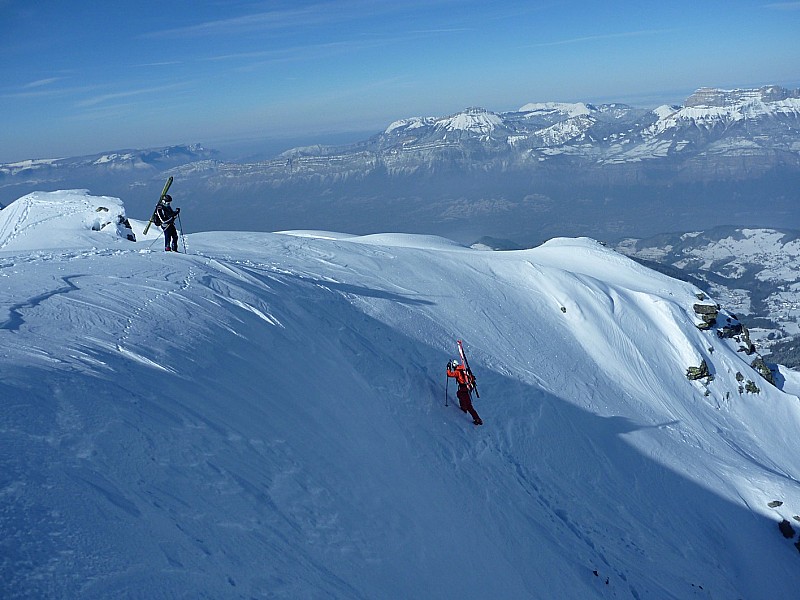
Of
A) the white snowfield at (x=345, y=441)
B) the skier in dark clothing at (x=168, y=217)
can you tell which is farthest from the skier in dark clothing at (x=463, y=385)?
the skier in dark clothing at (x=168, y=217)

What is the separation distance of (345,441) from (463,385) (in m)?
4.74

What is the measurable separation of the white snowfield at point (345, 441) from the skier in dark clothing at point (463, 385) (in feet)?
1.61

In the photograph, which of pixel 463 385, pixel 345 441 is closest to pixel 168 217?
pixel 345 441

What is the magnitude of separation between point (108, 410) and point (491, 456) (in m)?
10.3

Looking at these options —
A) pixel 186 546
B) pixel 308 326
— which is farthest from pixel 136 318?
pixel 186 546

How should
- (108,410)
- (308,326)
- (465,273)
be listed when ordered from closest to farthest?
(108,410) → (308,326) → (465,273)

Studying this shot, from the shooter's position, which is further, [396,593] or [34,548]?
[396,593]

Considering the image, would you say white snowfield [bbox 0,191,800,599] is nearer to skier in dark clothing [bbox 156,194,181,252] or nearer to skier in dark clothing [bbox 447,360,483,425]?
skier in dark clothing [bbox 447,360,483,425]

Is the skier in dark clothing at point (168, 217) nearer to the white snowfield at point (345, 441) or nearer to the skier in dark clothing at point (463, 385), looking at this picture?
the white snowfield at point (345, 441)

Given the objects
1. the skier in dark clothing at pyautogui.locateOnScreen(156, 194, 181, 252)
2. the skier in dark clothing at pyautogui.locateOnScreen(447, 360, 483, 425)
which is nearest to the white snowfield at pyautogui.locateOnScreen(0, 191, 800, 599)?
the skier in dark clothing at pyautogui.locateOnScreen(447, 360, 483, 425)

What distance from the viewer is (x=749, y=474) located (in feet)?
68.0

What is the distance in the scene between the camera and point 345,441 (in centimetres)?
1131

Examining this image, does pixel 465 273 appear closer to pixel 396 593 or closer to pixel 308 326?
pixel 308 326

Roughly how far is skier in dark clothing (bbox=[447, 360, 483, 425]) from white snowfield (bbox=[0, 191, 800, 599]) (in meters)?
0.49
